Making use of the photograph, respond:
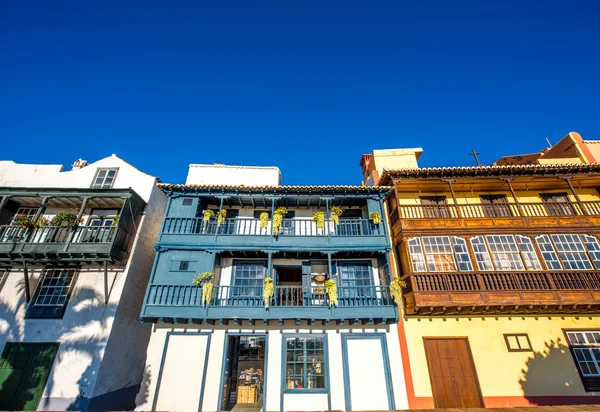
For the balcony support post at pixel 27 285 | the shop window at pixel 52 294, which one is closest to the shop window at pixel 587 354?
the shop window at pixel 52 294

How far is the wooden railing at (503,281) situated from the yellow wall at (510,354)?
5.49 feet

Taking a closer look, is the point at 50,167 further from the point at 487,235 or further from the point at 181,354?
the point at 487,235

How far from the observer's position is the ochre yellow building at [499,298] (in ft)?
40.5

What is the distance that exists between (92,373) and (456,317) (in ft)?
52.8

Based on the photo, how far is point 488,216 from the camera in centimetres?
1480

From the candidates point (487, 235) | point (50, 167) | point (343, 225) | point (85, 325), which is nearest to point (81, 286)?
point (85, 325)

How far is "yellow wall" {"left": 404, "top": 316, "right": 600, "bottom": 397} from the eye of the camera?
40.2ft

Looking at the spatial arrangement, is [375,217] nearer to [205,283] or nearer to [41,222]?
[205,283]

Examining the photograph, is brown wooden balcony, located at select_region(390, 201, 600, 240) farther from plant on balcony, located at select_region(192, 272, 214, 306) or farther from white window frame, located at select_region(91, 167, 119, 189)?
white window frame, located at select_region(91, 167, 119, 189)

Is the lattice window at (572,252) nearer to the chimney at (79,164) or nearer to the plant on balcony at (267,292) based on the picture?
the plant on balcony at (267,292)

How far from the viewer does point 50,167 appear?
635 inches

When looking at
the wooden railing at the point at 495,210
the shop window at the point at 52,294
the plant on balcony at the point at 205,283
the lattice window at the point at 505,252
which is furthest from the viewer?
the wooden railing at the point at 495,210

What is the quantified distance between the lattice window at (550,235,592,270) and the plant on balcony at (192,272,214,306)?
16345 millimetres

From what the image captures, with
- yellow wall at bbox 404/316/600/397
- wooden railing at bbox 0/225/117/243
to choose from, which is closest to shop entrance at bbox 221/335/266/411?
yellow wall at bbox 404/316/600/397
